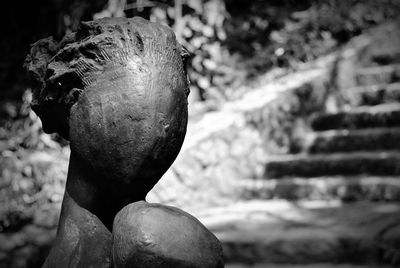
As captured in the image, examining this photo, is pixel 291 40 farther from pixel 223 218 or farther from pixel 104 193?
pixel 104 193

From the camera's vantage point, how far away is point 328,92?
482 cm

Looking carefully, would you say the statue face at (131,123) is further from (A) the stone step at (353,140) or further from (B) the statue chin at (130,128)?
(A) the stone step at (353,140)

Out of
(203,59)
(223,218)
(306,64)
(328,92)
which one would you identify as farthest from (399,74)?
(223,218)

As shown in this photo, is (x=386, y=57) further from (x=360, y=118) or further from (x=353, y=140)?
(x=353, y=140)

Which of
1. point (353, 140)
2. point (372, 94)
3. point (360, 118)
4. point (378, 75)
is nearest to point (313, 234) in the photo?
point (353, 140)

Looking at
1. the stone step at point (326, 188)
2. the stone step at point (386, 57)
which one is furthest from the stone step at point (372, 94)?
the stone step at point (326, 188)

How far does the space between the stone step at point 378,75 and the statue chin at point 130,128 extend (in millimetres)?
4071

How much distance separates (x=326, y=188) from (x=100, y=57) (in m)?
2.63

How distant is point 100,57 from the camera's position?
51.8 inches

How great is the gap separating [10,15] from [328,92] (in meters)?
3.63

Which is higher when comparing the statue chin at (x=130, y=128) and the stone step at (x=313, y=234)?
the statue chin at (x=130, y=128)

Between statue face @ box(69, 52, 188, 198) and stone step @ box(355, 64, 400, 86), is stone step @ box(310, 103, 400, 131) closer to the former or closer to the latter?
stone step @ box(355, 64, 400, 86)

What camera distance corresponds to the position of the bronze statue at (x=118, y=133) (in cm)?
115

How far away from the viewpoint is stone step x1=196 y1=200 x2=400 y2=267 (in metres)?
2.44
